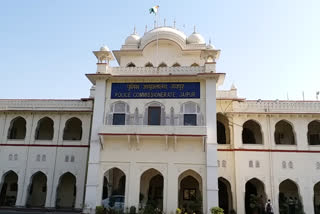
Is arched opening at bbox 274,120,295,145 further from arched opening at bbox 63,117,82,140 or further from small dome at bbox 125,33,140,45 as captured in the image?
arched opening at bbox 63,117,82,140

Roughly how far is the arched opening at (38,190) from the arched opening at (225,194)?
40.8 ft

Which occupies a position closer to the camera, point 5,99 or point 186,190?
point 186,190

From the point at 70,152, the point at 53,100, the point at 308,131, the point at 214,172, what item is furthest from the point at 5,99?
the point at 308,131

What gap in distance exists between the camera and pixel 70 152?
1922 centimetres

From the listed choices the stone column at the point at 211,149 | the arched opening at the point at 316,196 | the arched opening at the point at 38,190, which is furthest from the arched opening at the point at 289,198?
the arched opening at the point at 38,190

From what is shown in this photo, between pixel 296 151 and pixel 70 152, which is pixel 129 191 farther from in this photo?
pixel 296 151

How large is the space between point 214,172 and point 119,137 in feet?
18.3

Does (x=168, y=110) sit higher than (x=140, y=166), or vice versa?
(x=168, y=110)

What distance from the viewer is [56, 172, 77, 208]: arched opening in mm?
19891

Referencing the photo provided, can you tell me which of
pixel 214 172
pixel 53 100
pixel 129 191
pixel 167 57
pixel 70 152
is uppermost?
pixel 167 57

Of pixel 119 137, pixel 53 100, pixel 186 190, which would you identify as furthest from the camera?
pixel 53 100

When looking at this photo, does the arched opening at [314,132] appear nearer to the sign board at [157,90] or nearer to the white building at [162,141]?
the white building at [162,141]

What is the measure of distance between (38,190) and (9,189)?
2185 millimetres

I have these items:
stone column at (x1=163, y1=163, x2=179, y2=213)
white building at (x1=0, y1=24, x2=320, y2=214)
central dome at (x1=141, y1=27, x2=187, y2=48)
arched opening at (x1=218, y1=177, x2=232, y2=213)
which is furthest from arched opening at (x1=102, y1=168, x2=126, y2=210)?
central dome at (x1=141, y1=27, x2=187, y2=48)
